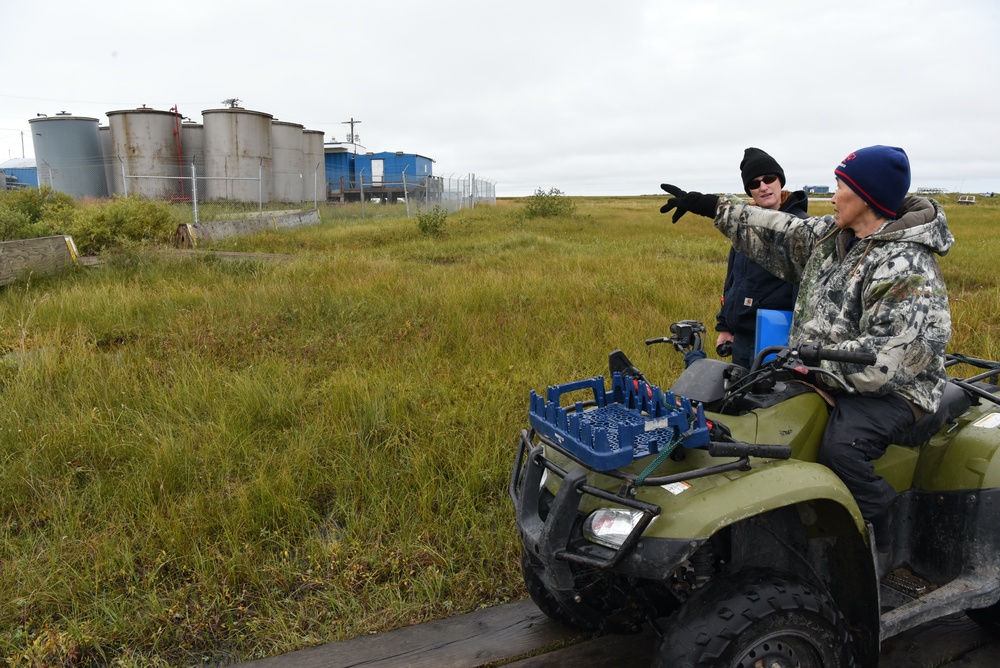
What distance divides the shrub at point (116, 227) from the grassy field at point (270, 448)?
2831mm

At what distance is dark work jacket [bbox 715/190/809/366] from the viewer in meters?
3.42

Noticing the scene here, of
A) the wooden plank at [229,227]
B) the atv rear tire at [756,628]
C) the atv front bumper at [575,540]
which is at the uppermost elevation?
the wooden plank at [229,227]

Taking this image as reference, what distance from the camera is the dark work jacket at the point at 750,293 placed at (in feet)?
11.2

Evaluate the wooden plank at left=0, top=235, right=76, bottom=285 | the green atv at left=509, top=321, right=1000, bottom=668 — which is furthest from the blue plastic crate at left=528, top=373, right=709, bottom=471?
the wooden plank at left=0, top=235, right=76, bottom=285

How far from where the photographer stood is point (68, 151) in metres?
26.9

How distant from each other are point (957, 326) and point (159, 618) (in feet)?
21.8

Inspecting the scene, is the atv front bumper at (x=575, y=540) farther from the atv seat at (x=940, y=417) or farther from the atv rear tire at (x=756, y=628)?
the atv seat at (x=940, y=417)

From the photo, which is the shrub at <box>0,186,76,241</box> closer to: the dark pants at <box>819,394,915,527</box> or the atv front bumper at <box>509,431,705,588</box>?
the atv front bumper at <box>509,431,705,588</box>

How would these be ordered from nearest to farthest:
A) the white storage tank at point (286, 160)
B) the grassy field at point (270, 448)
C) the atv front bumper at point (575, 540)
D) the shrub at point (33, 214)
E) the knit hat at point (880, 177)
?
the atv front bumper at point (575, 540) < the knit hat at point (880, 177) < the grassy field at point (270, 448) < the shrub at point (33, 214) < the white storage tank at point (286, 160)

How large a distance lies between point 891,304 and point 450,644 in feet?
6.44

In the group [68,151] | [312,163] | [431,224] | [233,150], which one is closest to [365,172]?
[312,163]

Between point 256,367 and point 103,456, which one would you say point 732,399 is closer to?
point 103,456

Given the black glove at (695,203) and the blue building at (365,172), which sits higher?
the blue building at (365,172)

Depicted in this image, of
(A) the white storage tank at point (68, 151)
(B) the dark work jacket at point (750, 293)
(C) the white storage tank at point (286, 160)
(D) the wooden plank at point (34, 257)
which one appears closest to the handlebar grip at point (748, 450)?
(B) the dark work jacket at point (750, 293)
